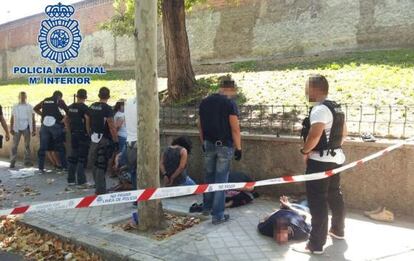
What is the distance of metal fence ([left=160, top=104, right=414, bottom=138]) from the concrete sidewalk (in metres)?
1.54

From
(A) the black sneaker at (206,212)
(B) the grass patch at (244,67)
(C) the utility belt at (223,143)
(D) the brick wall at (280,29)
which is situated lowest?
(A) the black sneaker at (206,212)

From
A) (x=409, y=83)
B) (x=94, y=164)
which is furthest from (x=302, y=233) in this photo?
(x=409, y=83)

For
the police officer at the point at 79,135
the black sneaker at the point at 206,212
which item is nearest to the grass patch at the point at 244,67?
the police officer at the point at 79,135

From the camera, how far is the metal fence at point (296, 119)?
22.8 feet

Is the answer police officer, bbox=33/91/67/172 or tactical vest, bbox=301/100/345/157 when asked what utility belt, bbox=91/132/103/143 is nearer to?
police officer, bbox=33/91/67/172

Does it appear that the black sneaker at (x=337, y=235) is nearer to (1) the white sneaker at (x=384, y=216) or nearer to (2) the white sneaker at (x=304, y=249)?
(2) the white sneaker at (x=304, y=249)

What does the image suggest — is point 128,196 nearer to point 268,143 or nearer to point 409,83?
point 268,143

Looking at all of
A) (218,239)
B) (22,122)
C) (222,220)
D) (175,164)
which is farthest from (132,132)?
→ (22,122)

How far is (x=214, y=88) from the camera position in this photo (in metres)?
11.5

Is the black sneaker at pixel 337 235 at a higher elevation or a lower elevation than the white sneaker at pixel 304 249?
higher

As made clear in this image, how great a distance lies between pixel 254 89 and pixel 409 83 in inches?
148

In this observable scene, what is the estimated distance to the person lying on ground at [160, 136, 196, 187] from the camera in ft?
22.5

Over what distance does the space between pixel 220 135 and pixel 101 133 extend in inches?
108

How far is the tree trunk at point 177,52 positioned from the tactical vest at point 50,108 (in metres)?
2.97
